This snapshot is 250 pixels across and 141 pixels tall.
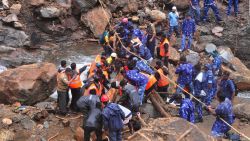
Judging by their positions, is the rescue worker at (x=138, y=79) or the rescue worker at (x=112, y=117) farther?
the rescue worker at (x=138, y=79)

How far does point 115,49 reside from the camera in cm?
1455

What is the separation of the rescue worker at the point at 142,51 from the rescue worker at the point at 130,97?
10.2ft

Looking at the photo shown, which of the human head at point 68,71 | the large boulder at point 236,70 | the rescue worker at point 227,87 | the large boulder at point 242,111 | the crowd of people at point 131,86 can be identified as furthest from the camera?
the large boulder at point 236,70

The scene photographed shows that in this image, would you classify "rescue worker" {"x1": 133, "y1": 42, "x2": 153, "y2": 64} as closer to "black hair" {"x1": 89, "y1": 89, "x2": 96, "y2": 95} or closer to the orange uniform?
the orange uniform

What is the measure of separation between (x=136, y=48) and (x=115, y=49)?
29.6 inches

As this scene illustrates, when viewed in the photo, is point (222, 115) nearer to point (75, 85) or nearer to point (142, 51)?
point (75, 85)

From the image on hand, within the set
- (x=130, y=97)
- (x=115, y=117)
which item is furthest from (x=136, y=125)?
(x=115, y=117)

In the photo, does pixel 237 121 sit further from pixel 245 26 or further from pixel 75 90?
pixel 245 26

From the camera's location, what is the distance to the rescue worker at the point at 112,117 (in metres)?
9.77

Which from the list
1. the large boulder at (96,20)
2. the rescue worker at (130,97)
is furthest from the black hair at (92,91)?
the large boulder at (96,20)

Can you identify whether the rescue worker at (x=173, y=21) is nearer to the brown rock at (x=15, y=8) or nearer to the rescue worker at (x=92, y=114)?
the brown rock at (x=15, y=8)

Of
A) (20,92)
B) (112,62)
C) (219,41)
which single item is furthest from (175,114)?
(219,41)

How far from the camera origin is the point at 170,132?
9.84 meters

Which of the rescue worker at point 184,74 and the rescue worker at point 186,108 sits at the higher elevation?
the rescue worker at point 184,74
